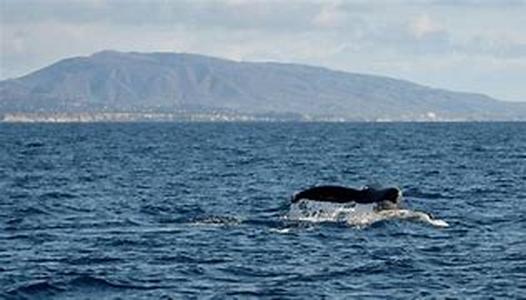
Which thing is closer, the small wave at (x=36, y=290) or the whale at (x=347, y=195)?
the small wave at (x=36, y=290)

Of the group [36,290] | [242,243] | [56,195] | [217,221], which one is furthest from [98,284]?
[56,195]

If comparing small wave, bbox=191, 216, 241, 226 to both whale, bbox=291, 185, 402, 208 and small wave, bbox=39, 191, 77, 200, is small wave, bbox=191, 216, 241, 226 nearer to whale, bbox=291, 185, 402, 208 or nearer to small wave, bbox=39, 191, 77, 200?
whale, bbox=291, 185, 402, 208

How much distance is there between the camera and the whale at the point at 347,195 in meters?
36.3

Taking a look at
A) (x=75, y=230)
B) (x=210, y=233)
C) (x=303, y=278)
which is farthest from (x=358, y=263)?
(x=75, y=230)

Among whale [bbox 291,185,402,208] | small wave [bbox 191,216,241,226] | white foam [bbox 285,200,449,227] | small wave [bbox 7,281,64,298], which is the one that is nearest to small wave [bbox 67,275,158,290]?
small wave [bbox 7,281,64,298]

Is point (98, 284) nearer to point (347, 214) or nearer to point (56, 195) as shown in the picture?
point (347, 214)

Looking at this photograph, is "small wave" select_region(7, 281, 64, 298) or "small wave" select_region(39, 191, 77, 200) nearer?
"small wave" select_region(7, 281, 64, 298)

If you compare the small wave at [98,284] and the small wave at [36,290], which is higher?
the small wave at [98,284]

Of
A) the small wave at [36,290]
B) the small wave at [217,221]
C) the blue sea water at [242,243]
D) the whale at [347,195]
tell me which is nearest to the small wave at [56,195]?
the blue sea water at [242,243]

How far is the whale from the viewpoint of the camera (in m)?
36.3

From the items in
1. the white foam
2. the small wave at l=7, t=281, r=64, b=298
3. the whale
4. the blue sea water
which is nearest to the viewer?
the small wave at l=7, t=281, r=64, b=298

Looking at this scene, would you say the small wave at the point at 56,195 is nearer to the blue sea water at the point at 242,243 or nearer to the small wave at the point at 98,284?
the blue sea water at the point at 242,243

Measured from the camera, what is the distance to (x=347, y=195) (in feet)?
119

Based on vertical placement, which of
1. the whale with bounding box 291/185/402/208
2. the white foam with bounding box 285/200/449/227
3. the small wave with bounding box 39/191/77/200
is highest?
the whale with bounding box 291/185/402/208
